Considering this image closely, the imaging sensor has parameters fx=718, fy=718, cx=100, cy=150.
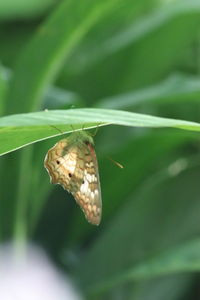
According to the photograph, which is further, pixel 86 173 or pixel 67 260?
pixel 67 260

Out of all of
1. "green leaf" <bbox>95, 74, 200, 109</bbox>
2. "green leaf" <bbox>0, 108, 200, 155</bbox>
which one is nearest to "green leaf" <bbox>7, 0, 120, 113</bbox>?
"green leaf" <bbox>95, 74, 200, 109</bbox>

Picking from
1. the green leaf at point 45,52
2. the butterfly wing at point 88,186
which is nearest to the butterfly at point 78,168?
the butterfly wing at point 88,186

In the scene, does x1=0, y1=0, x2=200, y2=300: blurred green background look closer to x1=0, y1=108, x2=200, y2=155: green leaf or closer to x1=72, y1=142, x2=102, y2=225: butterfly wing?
x1=72, y1=142, x2=102, y2=225: butterfly wing

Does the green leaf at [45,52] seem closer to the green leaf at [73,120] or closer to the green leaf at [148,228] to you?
the green leaf at [148,228]

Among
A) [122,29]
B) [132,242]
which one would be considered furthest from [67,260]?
[122,29]

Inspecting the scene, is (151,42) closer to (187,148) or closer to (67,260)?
(187,148)

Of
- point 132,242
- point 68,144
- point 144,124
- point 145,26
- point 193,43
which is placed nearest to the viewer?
point 144,124
